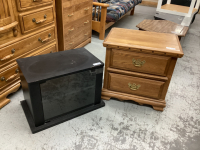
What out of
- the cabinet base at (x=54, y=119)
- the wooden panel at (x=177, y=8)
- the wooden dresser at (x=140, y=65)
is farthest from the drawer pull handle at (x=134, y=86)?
the wooden panel at (x=177, y=8)

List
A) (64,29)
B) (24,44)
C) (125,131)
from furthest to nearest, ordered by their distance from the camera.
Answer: (64,29) < (24,44) < (125,131)

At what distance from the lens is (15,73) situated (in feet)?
4.80

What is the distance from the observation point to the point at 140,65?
1.29 m

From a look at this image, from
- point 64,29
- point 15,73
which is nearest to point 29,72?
point 15,73

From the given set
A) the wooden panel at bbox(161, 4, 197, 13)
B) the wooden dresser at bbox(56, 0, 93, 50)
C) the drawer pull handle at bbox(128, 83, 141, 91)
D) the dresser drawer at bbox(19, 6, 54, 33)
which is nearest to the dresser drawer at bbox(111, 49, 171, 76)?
the drawer pull handle at bbox(128, 83, 141, 91)

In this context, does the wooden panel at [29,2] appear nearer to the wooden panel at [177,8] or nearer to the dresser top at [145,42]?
the dresser top at [145,42]

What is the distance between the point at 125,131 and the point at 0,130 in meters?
0.88

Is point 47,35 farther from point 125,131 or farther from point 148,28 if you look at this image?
point 148,28

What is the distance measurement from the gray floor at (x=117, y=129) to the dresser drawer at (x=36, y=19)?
1.97 ft

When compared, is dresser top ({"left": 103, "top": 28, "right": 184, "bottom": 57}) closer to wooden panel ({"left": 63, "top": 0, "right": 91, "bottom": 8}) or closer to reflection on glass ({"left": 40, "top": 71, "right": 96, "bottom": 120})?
reflection on glass ({"left": 40, "top": 71, "right": 96, "bottom": 120})

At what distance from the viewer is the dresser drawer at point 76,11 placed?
1.88m

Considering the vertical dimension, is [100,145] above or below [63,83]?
below

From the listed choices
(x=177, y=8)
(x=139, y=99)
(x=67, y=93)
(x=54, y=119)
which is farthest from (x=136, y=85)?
(x=177, y=8)

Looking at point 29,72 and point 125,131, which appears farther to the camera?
point 125,131
